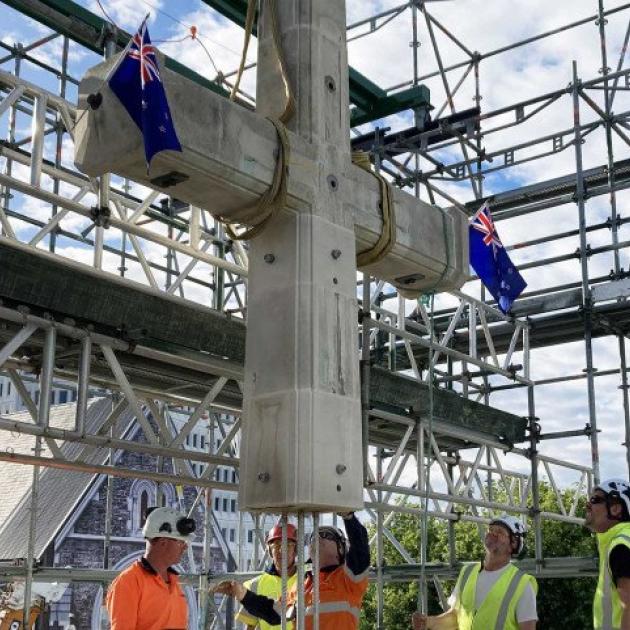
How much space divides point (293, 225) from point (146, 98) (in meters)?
0.77

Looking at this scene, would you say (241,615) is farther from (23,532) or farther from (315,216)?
(23,532)

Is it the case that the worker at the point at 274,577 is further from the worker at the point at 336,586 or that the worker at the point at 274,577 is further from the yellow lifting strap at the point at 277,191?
the yellow lifting strap at the point at 277,191

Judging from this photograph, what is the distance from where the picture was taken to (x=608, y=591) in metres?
4.95

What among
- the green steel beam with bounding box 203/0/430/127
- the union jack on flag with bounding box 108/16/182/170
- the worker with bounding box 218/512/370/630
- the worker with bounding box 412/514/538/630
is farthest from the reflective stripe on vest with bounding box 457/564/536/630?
the green steel beam with bounding box 203/0/430/127

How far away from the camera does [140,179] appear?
12.3 feet

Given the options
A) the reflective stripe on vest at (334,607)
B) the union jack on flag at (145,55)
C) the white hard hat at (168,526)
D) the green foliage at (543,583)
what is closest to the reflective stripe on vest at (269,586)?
the reflective stripe on vest at (334,607)

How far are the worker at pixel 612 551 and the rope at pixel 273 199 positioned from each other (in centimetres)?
225

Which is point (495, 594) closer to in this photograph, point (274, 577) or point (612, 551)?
point (612, 551)

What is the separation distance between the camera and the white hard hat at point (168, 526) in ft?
17.1

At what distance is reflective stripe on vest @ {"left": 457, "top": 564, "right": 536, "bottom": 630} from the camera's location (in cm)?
556

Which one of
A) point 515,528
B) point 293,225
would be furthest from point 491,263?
point 293,225

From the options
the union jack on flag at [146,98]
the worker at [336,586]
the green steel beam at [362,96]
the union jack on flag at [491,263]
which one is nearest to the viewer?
the union jack on flag at [146,98]

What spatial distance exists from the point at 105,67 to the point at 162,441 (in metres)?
4.89

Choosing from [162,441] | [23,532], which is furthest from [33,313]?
[23,532]
